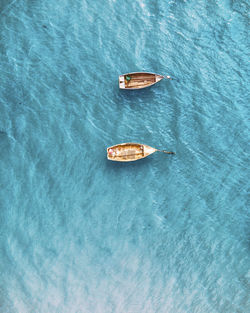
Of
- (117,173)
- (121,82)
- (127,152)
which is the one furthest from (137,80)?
(117,173)

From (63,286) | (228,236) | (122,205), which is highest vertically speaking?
(122,205)

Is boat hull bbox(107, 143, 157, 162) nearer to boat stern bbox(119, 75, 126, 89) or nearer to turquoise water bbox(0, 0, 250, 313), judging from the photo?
turquoise water bbox(0, 0, 250, 313)

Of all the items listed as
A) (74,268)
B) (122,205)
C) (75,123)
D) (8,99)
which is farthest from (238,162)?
(8,99)

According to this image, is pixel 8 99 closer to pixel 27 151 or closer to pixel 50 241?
pixel 27 151

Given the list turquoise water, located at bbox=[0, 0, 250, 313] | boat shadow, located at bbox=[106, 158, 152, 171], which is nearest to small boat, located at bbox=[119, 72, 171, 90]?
turquoise water, located at bbox=[0, 0, 250, 313]

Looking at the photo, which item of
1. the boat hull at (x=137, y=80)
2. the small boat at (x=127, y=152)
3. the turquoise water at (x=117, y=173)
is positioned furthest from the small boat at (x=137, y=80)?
the small boat at (x=127, y=152)

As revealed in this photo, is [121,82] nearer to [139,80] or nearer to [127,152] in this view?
[139,80]
